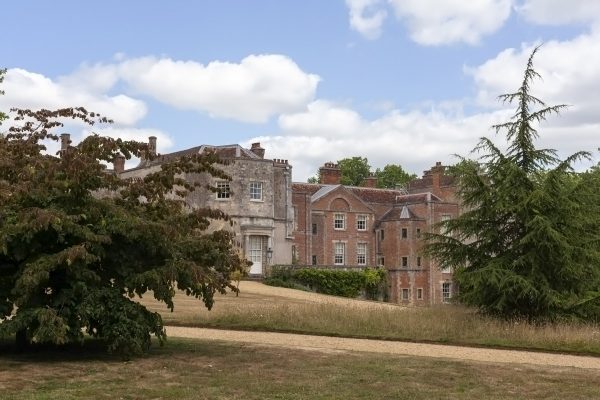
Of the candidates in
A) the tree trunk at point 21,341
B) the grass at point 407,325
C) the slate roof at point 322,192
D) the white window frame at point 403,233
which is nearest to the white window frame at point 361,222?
the white window frame at point 403,233

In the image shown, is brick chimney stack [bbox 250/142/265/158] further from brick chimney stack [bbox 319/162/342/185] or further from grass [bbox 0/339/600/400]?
grass [bbox 0/339/600/400]

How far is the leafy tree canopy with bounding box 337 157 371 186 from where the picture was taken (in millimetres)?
84750

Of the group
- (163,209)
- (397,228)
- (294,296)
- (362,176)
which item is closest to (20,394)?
(163,209)

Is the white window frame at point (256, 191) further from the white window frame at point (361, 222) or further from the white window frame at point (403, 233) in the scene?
the white window frame at point (403, 233)

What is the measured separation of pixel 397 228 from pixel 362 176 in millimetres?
30080

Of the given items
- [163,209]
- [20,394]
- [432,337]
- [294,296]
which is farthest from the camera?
[294,296]

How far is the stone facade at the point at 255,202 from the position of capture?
4391cm

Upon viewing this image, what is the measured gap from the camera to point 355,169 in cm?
8550

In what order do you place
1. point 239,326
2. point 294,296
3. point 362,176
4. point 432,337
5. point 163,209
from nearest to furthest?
point 163,209 < point 432,337 < point 239,326 < point 294,296 < point 362,176

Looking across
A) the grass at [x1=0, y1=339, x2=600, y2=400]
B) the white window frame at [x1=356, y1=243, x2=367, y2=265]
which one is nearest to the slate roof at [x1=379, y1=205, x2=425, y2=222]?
the white window frame at [x1=356, y1=243, x2=367, y2=265]

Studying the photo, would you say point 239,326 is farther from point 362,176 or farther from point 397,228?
point 362,176

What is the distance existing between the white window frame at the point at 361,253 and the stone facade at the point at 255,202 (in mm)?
10252

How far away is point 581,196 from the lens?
65.5ft

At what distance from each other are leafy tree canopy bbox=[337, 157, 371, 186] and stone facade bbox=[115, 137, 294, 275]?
38109 millimetres
